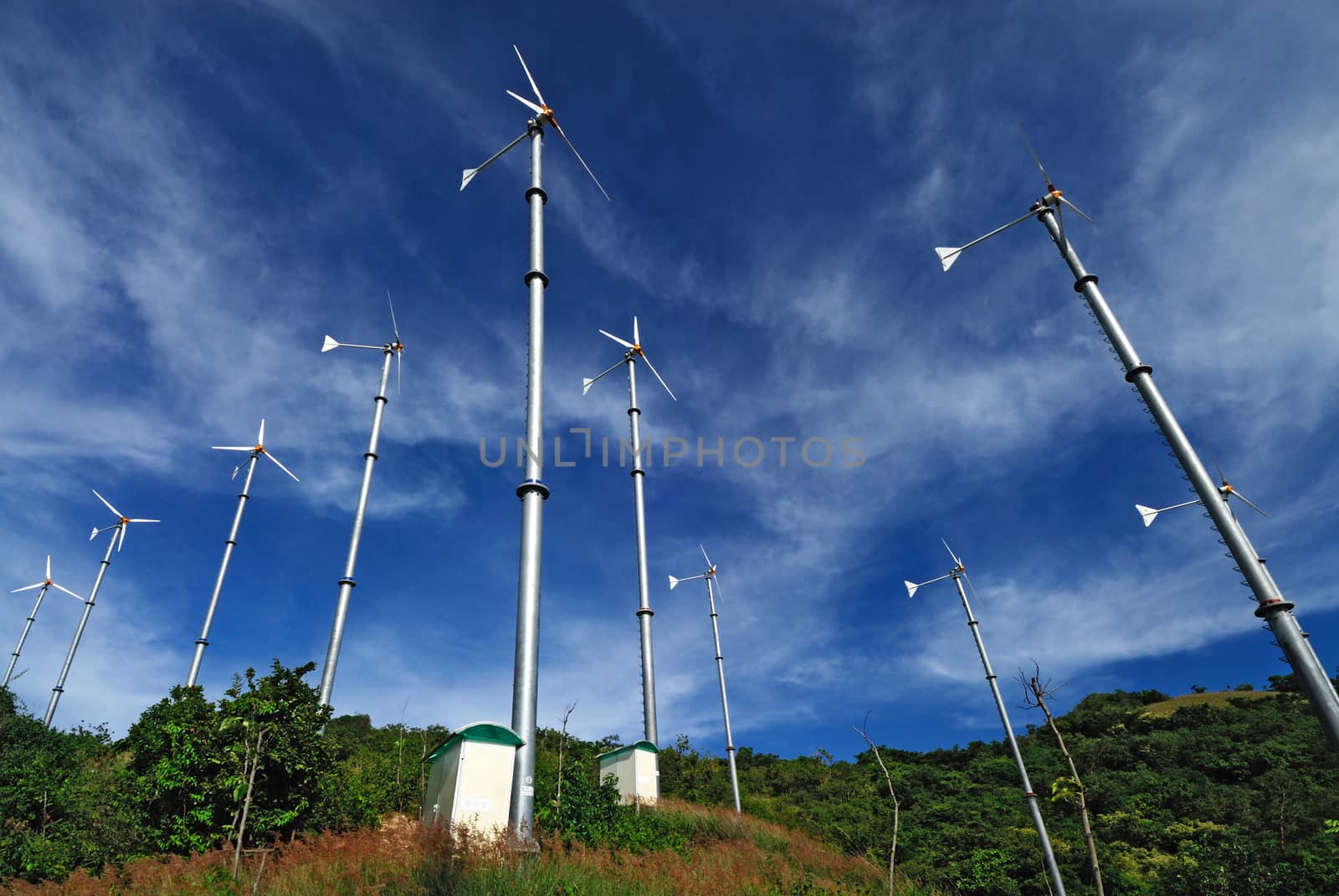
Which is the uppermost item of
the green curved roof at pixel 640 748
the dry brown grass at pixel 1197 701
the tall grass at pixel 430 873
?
the dry brown grass at pixel 1197 701

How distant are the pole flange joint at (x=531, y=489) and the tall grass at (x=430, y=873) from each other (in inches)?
237

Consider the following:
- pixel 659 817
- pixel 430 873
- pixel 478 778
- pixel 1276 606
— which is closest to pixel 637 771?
pixel 659 817

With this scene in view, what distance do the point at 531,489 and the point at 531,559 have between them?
1.40 m

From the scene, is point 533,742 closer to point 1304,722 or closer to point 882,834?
point 882,834

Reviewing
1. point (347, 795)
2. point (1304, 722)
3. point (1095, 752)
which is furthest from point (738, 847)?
point (1304, 722)

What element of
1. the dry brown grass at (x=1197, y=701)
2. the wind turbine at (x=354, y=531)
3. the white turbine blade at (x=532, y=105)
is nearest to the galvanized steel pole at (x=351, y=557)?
the wind turbine at (x=354, y=531)

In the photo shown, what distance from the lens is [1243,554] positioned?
10625mm

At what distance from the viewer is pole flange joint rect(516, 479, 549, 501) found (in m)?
13.8

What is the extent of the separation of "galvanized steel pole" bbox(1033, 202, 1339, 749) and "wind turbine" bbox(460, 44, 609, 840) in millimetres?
11387

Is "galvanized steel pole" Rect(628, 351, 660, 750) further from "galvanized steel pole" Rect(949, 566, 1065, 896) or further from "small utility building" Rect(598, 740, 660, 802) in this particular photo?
"galvanized steel pole" Rect(949, 566, 1065, 896)

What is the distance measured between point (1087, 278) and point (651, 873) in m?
14.1

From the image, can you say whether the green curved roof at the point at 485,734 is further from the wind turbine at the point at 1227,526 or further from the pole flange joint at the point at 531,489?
the wind turbine at the point at 1227,526

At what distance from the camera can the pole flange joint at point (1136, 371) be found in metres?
12.8

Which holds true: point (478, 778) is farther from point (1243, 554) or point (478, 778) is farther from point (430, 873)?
point (1243, 554)
